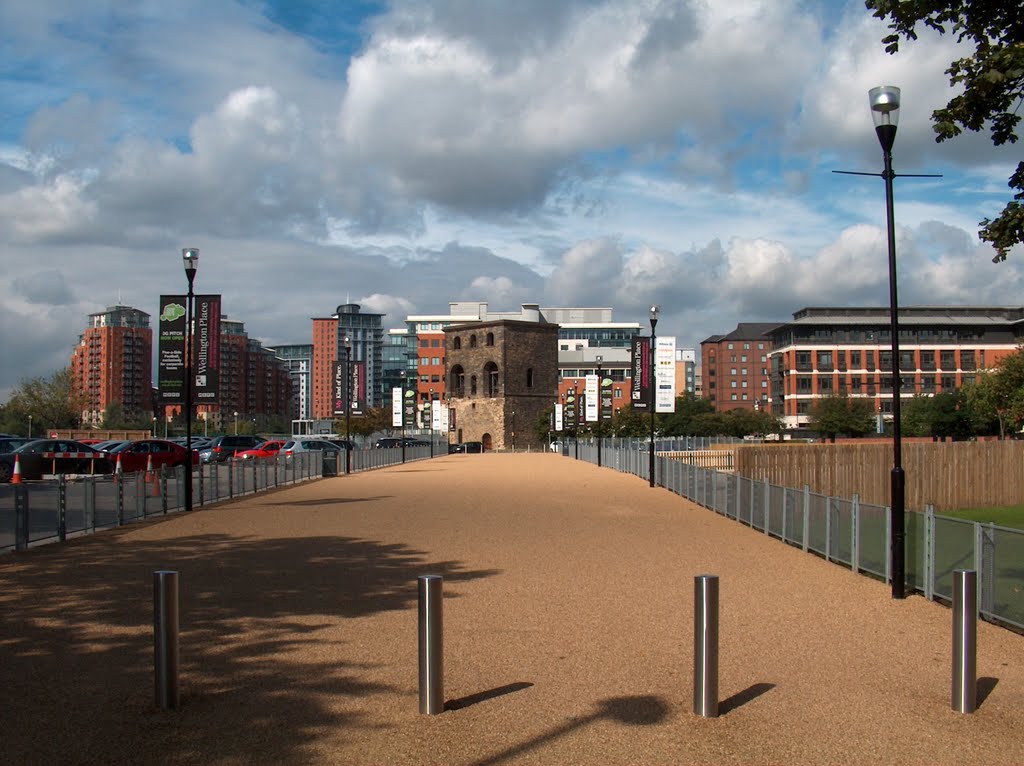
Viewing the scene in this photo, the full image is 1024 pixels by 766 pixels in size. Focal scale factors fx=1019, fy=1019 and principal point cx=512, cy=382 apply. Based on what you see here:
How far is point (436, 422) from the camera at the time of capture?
296 ft

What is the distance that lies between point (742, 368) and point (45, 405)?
96770mm

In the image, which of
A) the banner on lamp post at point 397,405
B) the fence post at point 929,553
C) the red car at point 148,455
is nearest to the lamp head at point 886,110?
the fence post at point 929,553

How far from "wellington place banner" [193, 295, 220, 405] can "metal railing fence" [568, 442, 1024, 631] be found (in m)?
12.0

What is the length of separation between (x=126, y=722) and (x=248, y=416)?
187 metres

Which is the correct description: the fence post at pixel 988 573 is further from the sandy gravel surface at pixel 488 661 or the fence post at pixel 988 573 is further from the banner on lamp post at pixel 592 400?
the banner on lamp post at pixel 592 400

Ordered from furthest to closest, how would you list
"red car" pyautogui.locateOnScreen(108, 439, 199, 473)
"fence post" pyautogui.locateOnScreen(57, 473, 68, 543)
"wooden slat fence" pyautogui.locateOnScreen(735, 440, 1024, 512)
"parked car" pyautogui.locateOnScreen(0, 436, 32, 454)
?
"red car" pyautogui.locateOnScreen(108, 439, 199, 473)
"parked car" pyautogui.locateOnScreen(0, 436, 32, 454)
"wooden slat fence" pyautogui.locateOnScreen(735, 440, 1024, 512)
"fence post" pyautogui.locateOnScreen(57, 473, 68, 543)

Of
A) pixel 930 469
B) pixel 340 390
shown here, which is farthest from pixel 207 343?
pixel 340 390

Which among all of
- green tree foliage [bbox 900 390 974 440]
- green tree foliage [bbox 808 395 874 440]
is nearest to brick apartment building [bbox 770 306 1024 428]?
green tree foliage [bbox 808 395 874 440]

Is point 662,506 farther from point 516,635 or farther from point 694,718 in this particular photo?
point 694,718

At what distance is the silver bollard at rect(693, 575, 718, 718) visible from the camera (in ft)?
20.8

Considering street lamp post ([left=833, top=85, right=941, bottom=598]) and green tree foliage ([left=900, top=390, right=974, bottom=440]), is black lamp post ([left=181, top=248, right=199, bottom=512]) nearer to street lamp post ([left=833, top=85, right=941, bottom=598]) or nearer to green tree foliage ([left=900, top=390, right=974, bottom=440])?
street lamp post ([left=833, top=85, right=941, bottom=598])

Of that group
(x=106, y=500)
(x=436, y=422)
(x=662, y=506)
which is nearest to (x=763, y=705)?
(x=106, y=500)

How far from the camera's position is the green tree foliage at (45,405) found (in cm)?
10069

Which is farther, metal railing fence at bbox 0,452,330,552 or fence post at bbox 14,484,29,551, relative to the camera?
metal railing fence at bbox 0,452,330,552
